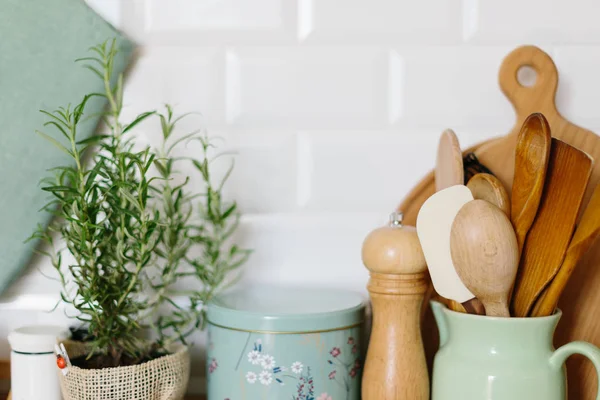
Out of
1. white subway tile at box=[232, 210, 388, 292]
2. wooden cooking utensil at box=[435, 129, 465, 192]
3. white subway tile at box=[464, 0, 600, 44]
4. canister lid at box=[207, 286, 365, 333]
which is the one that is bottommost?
canister lid at box=[207, 286, 365, 333]

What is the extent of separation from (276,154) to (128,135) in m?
0.18

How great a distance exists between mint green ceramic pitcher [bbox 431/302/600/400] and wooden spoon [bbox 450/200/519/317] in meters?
0.04

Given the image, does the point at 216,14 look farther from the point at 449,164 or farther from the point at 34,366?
the point at 34,366

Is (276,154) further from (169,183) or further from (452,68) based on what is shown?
(452,68)

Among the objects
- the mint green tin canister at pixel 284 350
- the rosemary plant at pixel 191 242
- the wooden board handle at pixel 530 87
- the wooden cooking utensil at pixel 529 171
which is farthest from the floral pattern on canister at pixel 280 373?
the wooden board handle at pixel 530 87

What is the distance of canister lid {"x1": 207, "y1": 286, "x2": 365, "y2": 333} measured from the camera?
0.66 m

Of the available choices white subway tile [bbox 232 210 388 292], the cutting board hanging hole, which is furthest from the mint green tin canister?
the cutting board hanging hole

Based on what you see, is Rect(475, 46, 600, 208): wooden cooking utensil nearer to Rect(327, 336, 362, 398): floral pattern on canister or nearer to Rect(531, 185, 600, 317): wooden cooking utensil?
Rect(531, 185, 600, 317): wooden cooking utensil

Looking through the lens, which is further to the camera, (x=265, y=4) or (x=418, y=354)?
(x=265, y=4)

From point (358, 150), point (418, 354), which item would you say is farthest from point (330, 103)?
point (418, 354)

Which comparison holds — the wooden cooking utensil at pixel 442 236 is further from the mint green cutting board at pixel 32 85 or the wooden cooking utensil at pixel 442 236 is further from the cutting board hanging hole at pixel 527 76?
the mint green cutting board at pixel 32 85

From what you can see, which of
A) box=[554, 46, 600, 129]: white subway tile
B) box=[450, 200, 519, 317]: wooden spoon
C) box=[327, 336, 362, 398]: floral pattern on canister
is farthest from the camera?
box=[554, 46, 600, 129]: white subway tile

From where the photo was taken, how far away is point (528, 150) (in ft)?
2.10

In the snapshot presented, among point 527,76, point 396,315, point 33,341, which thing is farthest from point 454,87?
point 33,341
